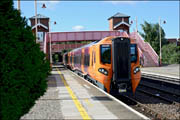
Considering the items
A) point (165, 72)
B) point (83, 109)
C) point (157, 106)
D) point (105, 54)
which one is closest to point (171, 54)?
point (165, 72)

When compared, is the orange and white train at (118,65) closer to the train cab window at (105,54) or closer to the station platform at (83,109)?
the train cab window at (105,54)

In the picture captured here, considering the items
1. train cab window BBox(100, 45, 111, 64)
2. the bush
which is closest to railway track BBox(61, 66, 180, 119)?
train cab window BBox(100, 45, 111, 64)

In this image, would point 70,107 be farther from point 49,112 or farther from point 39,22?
point 39,22

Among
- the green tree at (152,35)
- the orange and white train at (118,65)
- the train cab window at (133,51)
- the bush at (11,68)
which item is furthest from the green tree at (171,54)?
the bush at (11,68)

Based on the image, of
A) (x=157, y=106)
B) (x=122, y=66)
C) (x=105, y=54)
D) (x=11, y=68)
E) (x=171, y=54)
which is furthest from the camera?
(x=171, y=54)

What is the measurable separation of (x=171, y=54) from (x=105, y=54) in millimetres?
41803

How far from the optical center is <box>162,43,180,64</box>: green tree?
50.8 m

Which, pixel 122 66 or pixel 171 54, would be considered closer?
pixel 122 66

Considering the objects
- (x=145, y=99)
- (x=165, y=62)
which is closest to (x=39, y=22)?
(x=165, y=62)

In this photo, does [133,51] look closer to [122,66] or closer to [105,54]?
[122,66]

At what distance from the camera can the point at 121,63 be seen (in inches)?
538

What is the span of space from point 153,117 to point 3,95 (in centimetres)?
666

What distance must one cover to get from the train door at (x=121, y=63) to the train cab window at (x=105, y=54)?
13.4 inches

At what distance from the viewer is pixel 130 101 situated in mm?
14000
